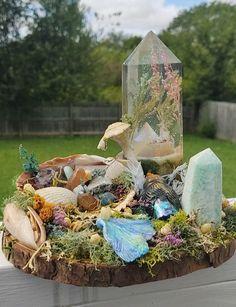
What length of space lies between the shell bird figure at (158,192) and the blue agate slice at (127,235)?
78 mm

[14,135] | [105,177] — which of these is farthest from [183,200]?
[14,135]

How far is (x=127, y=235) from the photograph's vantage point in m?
0.79

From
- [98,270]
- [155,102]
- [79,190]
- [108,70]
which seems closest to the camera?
[98,270]

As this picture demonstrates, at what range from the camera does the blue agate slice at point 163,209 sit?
875 millimetres

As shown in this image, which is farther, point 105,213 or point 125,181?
point 125,181

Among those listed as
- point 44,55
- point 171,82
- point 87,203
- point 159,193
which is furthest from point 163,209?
point 44,55

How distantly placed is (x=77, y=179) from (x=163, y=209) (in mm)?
222

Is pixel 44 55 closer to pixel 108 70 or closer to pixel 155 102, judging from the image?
pixel 108 70

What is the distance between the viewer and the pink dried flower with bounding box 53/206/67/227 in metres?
0.85

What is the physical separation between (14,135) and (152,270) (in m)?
9.78

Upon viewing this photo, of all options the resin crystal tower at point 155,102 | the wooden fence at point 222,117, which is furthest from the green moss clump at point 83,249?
the wooden fence at point 222,117

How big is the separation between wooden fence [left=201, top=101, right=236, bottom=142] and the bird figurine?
29.3 ft

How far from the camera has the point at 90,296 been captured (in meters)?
0.86

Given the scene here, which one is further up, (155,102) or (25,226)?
(155,102)
